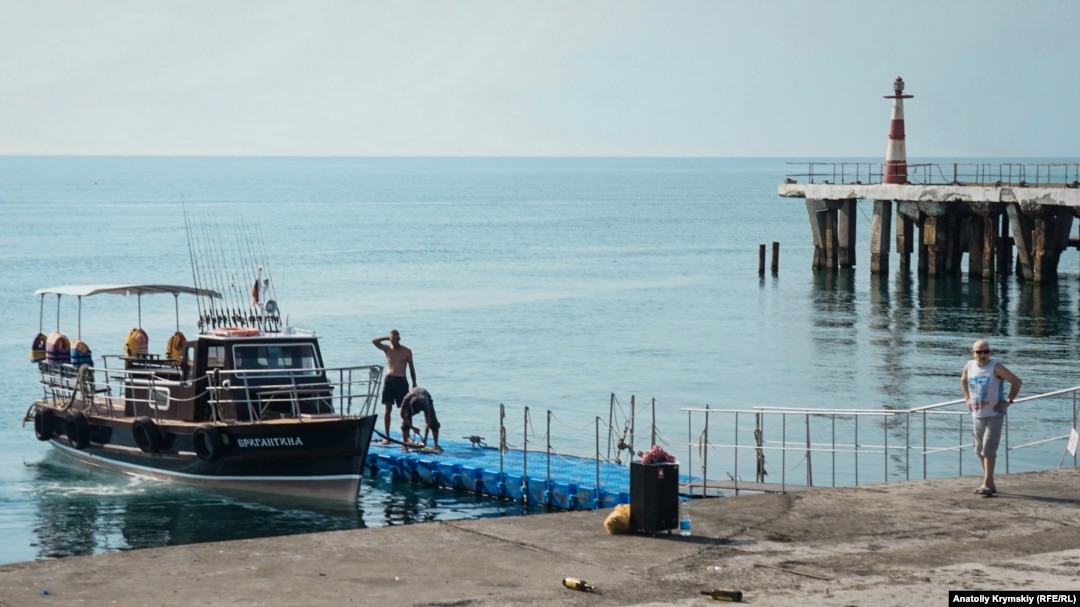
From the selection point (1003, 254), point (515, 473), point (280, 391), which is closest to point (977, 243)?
point (1003, 254)

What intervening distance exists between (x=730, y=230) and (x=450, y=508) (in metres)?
100

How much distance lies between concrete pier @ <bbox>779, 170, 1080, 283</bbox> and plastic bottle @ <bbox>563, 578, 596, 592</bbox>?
4369 cm

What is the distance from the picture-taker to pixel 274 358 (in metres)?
23.2

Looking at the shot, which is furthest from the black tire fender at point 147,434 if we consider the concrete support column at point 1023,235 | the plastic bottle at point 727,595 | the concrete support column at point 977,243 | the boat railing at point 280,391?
the concrete support column at point 977,243

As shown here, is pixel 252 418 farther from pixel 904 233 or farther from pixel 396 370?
pixel 904 233

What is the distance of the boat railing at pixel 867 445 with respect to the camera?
24500 millimetres

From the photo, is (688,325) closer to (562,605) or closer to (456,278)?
(456,278)

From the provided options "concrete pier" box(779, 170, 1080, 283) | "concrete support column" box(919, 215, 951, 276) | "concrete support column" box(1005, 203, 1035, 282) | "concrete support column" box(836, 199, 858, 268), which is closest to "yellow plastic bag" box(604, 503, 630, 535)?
"concrete pier" box(779, 170, 1080, 283)

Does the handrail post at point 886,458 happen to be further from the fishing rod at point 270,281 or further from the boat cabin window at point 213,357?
the boat cabin window at point 213,357

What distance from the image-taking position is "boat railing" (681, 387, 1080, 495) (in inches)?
965

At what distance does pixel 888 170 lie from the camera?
2319 inches

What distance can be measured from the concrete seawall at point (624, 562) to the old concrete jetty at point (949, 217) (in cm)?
4039

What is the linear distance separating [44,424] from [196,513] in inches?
234

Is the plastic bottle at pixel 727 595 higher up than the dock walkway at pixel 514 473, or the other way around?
the plastic bottle at pixel 727 595
